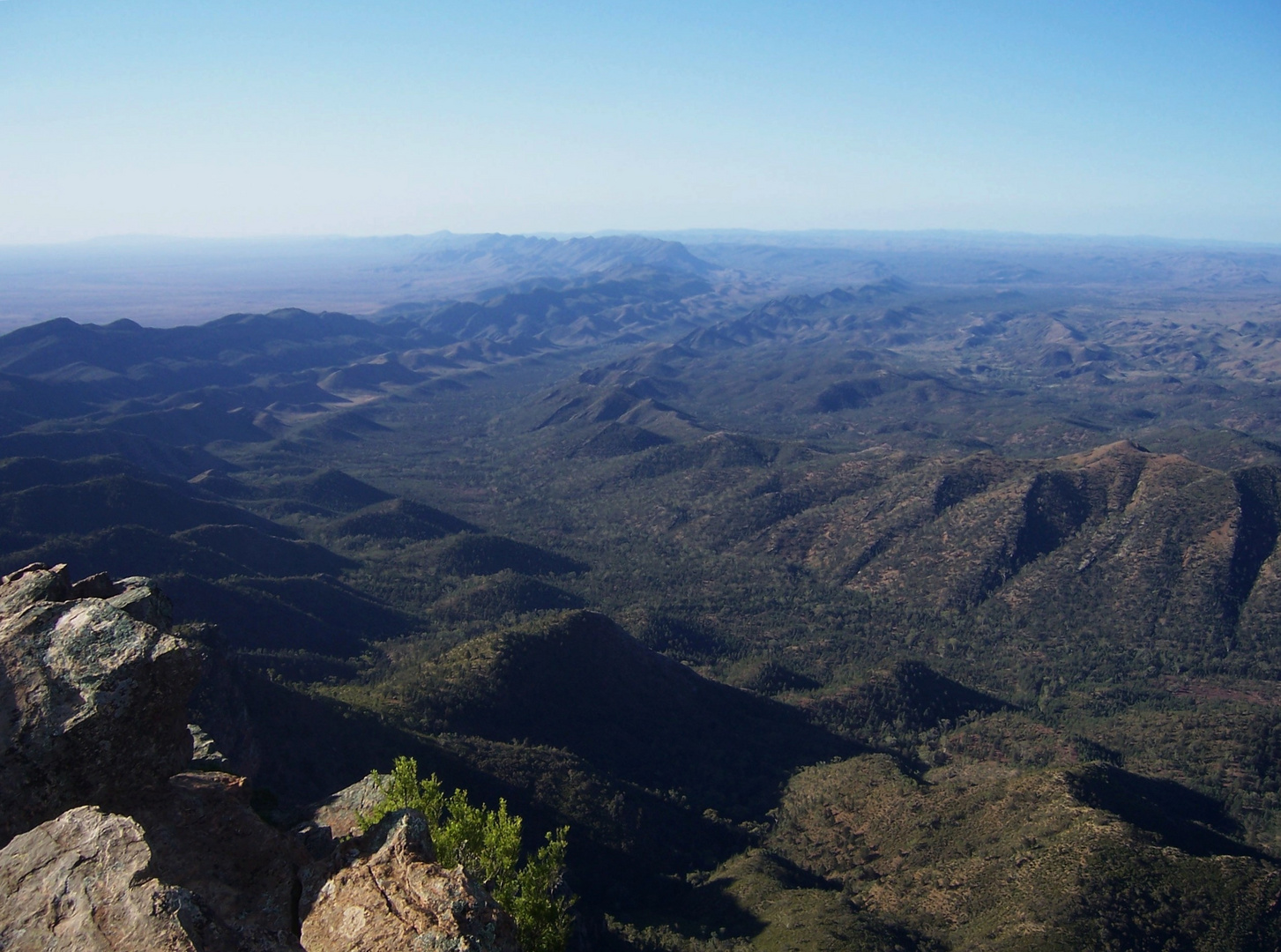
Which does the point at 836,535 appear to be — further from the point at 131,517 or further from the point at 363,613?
the point at 131,517

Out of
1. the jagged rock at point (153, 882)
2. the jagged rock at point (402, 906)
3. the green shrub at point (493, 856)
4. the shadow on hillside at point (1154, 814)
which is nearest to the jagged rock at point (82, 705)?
the jagged rock at point (153, 882)

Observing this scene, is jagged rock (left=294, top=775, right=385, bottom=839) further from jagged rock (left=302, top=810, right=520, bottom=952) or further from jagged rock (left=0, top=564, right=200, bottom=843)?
jagged rock (left=302, top=810, right=520, bottom=952)

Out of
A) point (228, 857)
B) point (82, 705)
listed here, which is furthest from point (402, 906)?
point (82, 705)

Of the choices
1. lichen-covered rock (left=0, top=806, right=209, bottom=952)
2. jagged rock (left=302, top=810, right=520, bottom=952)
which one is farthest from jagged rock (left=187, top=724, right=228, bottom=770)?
jagged rock (left=302, top=810, right=520, bottom=952)

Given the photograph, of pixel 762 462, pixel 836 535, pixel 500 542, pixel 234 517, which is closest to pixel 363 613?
pixel 500 542

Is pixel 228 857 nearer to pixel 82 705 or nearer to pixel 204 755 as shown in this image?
pixel 82 705
